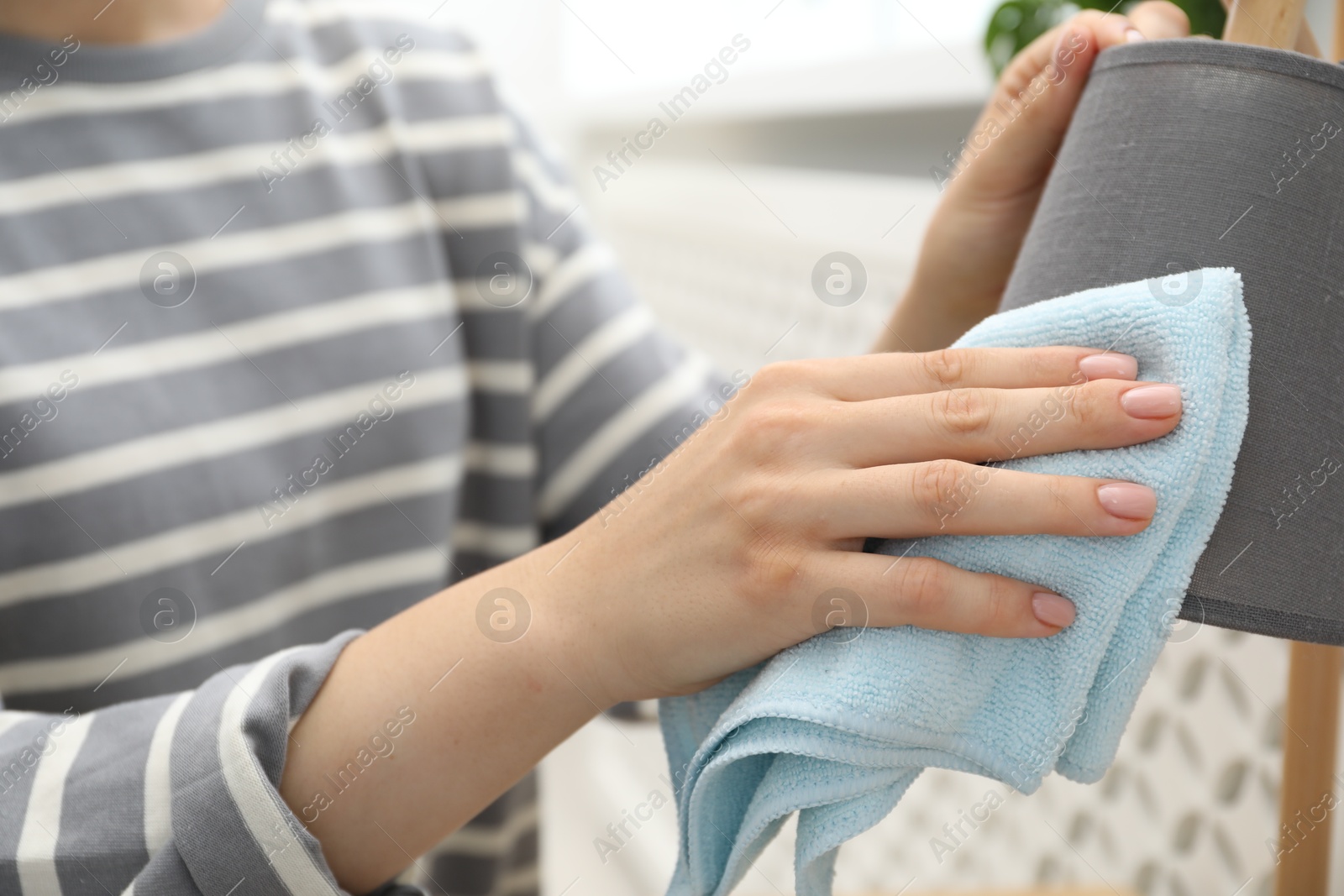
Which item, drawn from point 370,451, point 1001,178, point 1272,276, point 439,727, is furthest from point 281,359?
point 1272,276

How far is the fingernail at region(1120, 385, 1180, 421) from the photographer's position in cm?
34

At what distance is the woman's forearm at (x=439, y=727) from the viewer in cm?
42

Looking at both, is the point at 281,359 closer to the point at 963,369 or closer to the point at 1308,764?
the point at 963,369

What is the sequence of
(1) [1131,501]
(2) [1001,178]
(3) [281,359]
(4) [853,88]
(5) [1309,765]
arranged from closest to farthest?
(1) [1131,501] < (5) [1309,765] < (2) [1001,178] < (3) [281,359] < (4) [853,88]

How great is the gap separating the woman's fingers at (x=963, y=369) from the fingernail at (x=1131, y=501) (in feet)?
0.13

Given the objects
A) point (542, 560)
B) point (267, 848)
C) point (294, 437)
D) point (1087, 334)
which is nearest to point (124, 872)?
point (267, 848)

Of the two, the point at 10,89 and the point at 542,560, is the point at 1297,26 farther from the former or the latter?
the point at 10,89

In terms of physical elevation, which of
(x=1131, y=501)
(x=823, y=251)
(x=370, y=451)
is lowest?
(x=823, y=251)

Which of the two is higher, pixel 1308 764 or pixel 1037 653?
pixel 1037 653

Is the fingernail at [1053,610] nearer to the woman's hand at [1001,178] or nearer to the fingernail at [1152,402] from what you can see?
the fingernail at [1152,402]

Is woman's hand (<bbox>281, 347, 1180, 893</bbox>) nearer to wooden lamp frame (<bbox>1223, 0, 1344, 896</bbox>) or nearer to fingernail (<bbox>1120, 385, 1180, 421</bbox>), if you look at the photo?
fingernail (<bbox>1120, 385, 1180, 421</bbox>)

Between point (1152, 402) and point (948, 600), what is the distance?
9cm

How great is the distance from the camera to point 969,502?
13.6 inches

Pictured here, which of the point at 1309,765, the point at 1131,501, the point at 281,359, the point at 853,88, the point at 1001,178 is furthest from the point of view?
the point at 853,88
